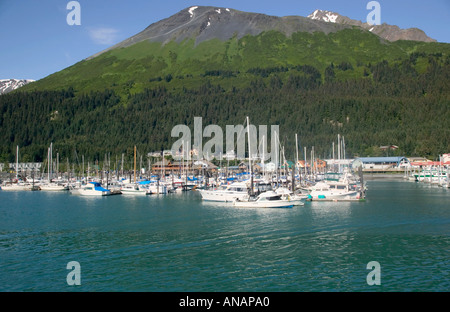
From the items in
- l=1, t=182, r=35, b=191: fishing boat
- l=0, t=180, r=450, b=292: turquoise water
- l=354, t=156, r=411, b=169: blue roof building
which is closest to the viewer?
l=0, t=180, r=450, b=292: turquoise water

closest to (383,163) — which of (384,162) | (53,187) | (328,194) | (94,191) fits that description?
(384,162)

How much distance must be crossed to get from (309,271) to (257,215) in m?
23.4

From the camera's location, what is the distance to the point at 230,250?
33.8 meters

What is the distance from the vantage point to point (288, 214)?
52250 mm

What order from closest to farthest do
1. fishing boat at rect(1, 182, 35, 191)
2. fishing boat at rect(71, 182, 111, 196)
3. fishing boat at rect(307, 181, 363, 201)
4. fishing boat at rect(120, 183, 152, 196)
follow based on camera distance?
fishing boat at rect(307, 181, 363, 201), fishing boat at rect(71, 182, 111, 196), fishing boat at rect(120, 183, 152, 196), fishing boat at rect(1, 182, 35, 191)

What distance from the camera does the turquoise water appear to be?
26.5 metres

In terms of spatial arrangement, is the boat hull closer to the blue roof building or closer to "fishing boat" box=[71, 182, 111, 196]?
"fishing boat" box=[71, 182, 111, 196]

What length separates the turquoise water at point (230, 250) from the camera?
2645 centimetres

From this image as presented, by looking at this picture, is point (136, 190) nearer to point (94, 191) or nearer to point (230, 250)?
point (94, 191)

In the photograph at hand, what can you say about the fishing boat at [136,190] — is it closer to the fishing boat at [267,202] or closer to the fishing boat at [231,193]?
the fishing boat at [231,193]

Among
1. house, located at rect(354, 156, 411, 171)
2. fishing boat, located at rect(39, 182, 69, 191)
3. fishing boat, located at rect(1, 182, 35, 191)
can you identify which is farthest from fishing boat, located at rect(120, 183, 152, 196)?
house, located at rect(354, 156, 411, 171)
